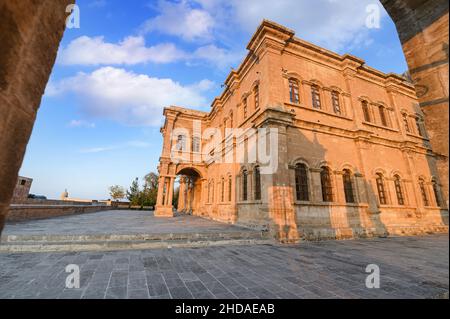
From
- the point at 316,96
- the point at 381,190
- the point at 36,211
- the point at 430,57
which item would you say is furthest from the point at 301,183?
the point at 36,211

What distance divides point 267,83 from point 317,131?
3.74 metres

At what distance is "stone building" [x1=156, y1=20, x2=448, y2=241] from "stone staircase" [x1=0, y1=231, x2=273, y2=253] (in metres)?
1.85

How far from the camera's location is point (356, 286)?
11.0 feet

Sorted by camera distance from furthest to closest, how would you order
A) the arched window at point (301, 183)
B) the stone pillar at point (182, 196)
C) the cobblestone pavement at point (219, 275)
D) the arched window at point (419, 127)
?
the stone pillar at point (182, 196) < the arched window at point (419, 127) < the arched window at point (301, 183) < the cobblestone pavement at point (219, 275)

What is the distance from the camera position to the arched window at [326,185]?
9516mm

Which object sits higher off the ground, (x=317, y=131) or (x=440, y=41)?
(x=317, y=131)

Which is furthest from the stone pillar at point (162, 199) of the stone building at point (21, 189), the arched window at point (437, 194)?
the arched window at point (437, 194)

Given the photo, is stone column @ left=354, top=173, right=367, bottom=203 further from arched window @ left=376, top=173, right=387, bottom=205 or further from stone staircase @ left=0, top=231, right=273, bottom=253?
stone staircase @ left=0, top=231, right=273, bottom=253

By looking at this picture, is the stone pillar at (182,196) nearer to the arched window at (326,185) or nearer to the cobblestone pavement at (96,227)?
the cobblestone pavement at (96,227)

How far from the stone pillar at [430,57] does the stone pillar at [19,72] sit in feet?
11.3

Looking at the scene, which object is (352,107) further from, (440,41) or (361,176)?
(440,41)

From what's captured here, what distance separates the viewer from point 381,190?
11.1m
